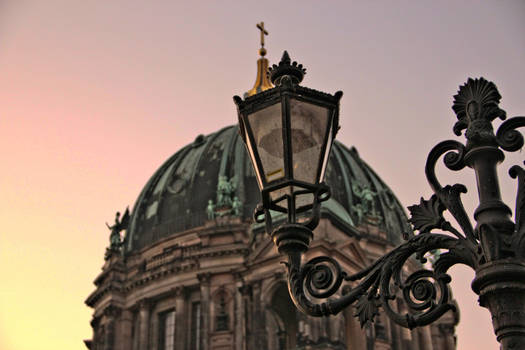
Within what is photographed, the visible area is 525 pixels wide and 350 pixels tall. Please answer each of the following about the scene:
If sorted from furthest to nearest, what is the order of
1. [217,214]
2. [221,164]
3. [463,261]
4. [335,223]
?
[221,164] < [217,214] < [335,223] < [463,261]

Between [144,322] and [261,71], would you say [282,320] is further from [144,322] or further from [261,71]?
[261,71]

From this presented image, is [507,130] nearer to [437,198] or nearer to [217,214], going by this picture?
[437,198]

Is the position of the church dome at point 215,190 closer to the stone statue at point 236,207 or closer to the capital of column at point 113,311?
the stone statue at point 236,207

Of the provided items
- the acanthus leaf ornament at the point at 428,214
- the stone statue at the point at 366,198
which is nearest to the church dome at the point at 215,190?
the stone statue at the point at 366,198

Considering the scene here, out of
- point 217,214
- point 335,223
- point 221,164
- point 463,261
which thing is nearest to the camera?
point 463,261

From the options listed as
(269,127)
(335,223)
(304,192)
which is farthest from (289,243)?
(335,223)

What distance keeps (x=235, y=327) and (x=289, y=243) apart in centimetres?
3449

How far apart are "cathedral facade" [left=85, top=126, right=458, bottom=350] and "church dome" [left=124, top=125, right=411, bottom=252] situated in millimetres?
76

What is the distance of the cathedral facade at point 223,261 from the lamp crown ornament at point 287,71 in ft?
91.2

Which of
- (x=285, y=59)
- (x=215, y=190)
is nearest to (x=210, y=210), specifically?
(x=215, y=190)

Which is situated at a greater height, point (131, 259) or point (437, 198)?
point (131, 259)

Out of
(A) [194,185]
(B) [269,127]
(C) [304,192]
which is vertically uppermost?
(A) [194,185]

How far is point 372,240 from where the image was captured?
45750 mm

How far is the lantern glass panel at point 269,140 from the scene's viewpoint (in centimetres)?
710
